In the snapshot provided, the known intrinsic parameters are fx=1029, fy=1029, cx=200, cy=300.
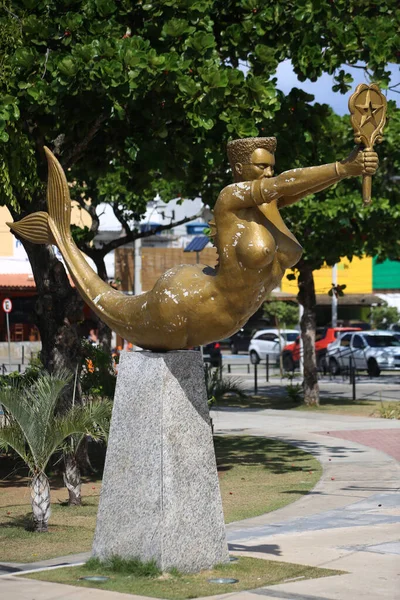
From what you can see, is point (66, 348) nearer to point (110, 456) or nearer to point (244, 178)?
point (110, 456)

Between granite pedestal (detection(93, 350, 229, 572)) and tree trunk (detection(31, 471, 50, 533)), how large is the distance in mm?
2063

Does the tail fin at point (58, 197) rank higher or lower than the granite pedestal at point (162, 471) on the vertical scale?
higher

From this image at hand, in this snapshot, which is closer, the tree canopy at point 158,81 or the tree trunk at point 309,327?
the tree canopy at point 158,81

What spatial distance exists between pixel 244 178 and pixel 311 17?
221 inches

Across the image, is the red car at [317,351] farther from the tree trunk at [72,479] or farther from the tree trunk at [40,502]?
the tree trunk at [40,502]

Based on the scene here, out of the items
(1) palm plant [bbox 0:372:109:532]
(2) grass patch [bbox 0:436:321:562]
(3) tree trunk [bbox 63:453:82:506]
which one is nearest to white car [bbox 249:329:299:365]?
(2) grass patch [bbox 0:436:321:562]

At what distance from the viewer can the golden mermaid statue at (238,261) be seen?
7.13 meters

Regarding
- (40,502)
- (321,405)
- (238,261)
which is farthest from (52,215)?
(321,405)

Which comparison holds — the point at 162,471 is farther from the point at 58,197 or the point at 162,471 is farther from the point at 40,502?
the point at 40,502

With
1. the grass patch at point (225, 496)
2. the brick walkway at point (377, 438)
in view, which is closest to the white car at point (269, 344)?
the brick walkway at point (377, 438)

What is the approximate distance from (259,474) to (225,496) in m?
1.64

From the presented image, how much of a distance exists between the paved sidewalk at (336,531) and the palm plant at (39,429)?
1.22 meters

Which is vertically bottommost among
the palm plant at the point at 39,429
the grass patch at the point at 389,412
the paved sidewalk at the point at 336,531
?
the paved sidewalk at the point at 336,531

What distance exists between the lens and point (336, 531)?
32.0ft
